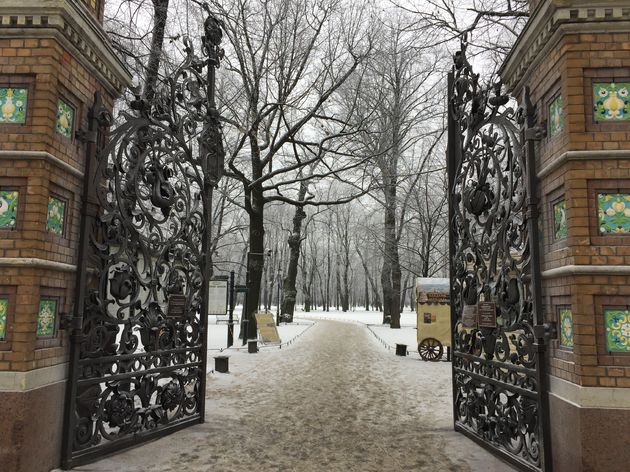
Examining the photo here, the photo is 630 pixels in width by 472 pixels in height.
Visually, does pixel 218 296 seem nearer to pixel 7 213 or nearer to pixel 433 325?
pixel 433 325

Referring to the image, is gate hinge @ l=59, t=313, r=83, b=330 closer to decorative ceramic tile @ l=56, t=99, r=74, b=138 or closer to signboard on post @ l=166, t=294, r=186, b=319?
signboard on post @ l=166, t=294, r=186, b=319

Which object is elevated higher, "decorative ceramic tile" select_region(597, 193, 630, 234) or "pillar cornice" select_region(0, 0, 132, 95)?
"pillar cornice" select_region(0, 0, 132, 95)

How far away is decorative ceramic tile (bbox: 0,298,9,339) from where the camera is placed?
3725mm

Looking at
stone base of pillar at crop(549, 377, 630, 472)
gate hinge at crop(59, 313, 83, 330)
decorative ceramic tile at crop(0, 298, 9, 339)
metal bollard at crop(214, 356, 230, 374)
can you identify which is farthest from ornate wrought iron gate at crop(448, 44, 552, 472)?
metal bollard at crop(214, 356, 230, 374)

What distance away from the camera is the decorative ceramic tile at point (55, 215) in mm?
4016

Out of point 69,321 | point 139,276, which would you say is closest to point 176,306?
point 139,276

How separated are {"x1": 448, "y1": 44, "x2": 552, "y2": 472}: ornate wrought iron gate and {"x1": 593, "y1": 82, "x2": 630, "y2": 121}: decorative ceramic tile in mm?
560

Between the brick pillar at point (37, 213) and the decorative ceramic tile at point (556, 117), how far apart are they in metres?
4.46

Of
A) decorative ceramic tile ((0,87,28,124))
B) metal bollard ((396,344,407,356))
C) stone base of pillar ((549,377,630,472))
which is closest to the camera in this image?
stone base of pillar ((549,377,630,472))

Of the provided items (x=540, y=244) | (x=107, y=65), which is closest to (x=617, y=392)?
(x=540, y=244)

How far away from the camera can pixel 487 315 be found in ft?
16.4

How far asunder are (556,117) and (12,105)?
488 cm

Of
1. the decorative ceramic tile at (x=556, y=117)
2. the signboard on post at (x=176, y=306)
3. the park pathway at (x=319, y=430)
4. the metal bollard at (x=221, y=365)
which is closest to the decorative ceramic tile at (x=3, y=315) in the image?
the park pathway at (x=319, y=430)

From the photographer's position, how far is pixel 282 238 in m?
51.0
